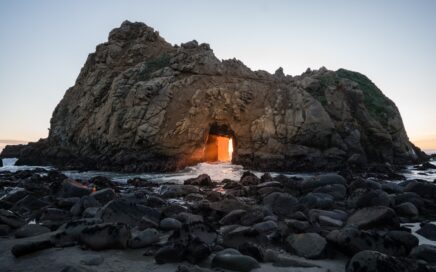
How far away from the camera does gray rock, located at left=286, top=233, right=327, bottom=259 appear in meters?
8.28

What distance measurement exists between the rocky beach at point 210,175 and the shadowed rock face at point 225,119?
19 centimetres

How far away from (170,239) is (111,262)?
189 cm

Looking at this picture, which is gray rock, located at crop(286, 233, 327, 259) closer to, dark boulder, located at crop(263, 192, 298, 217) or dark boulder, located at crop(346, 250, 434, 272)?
dark boulder, located at crop(346, 250, 434, 272)

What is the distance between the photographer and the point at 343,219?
38.9 feet

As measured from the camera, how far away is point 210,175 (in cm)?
3369

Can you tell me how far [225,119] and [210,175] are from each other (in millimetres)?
14930

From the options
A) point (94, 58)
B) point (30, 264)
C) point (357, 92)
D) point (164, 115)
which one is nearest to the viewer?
point (30, 264)

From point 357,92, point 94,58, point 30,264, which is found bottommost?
point 30,264

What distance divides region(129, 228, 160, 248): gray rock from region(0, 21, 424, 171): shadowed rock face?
104ft

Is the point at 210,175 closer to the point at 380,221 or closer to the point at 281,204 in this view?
the point at 281,204

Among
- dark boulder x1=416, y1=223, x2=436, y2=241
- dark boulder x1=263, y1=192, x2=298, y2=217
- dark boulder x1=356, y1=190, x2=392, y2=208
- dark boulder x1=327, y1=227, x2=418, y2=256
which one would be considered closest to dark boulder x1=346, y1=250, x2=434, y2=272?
dark boulder x1=327, y1=227, x2=418, y2=256

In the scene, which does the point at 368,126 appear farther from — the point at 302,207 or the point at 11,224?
the point at 11,224

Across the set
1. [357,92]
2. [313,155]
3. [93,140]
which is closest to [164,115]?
[93,140]

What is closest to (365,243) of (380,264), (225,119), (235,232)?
(380,264)
